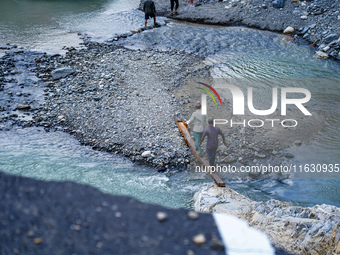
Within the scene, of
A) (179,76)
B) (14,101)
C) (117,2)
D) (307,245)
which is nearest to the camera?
(307,245)

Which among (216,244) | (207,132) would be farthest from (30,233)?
(207,132)

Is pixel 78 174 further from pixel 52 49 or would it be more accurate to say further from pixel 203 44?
pixel 203 44

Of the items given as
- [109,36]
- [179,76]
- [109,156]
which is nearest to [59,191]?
[109,156]

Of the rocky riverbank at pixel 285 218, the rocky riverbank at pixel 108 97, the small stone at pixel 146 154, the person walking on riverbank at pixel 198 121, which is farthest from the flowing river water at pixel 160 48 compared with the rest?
the person walking on riverbank at pixel 198 121

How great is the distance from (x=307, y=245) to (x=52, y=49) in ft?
42.8

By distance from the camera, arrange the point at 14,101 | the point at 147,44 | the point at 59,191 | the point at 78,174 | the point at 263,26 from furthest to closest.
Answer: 1. the point at 263,26
2. the point at 147,44
3. the point at 14,101
4. the point at 78,174
5. the point at 59,191

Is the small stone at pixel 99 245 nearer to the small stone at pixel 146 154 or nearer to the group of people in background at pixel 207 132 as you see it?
the group of people in background at pixel 207 132

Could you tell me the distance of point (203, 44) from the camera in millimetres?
14414

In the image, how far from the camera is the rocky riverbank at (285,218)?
5.24m

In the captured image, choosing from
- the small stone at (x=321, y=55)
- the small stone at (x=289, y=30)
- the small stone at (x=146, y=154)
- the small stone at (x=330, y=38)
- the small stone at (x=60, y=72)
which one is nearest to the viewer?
the small stone at (x=146, y=154)

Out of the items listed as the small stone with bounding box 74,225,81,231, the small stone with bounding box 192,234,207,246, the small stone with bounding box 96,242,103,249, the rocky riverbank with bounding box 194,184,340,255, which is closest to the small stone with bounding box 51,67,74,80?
the rocky riverbank with bounding box 194,184,340,255

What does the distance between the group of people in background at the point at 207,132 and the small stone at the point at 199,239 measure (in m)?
3.50

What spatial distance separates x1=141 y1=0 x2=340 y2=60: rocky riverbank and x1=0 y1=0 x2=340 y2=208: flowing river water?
29.8 inches

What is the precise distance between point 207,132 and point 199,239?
3.57 meters
